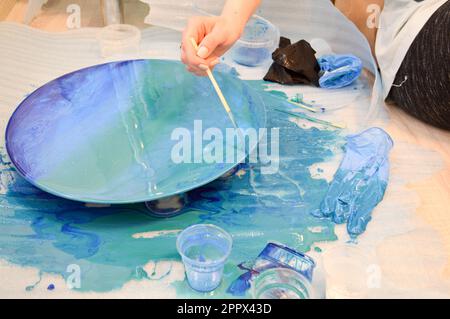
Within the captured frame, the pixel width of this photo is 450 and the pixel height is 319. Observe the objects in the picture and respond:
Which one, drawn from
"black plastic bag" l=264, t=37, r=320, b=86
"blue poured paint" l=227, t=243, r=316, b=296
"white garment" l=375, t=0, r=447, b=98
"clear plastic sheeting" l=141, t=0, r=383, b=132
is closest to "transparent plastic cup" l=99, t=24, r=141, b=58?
"clear plastic sheeting" l=141, t=0, r=383, b=132

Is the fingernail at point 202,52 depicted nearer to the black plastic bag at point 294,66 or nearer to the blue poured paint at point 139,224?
the blue poured paint at point 139,224

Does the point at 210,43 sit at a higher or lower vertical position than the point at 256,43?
higher

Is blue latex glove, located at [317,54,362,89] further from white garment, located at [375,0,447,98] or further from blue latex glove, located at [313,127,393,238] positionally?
blue latex glove, located at [313,127,393,238]

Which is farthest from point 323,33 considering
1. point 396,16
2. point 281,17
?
point 396,16

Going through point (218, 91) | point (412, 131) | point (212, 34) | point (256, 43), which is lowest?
point (412, 131)

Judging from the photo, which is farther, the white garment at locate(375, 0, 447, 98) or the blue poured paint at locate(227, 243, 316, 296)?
the white garment at locate(375, 0, 447, 98)

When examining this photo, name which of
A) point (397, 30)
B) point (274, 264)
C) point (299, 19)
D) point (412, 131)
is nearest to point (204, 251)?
point (274, 264)

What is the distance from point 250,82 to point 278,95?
0.33 feet

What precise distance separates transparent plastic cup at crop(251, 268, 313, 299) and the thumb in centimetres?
41

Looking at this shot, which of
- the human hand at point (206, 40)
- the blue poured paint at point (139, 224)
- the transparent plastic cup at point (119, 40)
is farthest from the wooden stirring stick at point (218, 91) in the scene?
the transparent plastic cup at point (119, 40)

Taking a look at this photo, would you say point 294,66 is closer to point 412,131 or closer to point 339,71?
point 339,71

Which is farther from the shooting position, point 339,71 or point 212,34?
point 339,71

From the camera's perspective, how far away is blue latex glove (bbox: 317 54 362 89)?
1.30m

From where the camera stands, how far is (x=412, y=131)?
3.84ft
